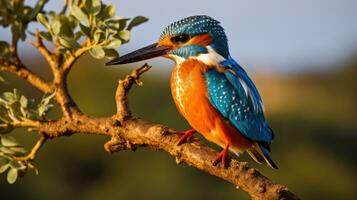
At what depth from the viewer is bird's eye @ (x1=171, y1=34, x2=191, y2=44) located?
10.6ft

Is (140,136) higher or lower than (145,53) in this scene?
lower

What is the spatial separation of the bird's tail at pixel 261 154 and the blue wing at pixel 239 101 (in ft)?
0.15

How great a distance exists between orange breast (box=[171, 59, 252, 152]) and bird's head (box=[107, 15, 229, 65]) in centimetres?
5

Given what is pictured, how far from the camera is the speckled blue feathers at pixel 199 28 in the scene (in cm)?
319

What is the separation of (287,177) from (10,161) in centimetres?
1382

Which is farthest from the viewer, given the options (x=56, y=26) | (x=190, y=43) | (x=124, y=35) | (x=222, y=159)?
(x=190, y=43)

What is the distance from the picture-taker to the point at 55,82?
3.10 metres

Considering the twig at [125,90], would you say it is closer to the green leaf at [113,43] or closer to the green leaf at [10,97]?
the green leaf at [113,43]

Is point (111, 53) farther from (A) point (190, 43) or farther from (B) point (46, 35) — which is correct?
(A) point (190, 43)

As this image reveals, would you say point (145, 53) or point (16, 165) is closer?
point (16, 165)

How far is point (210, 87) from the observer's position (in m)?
3.18

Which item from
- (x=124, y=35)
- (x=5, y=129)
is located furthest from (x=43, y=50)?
(x=124, y=35)

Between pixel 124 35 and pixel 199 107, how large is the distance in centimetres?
43

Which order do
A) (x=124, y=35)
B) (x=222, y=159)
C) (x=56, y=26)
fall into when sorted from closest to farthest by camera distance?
(x=222, y=159), (x=124, y=35), (x=56, y=26)
